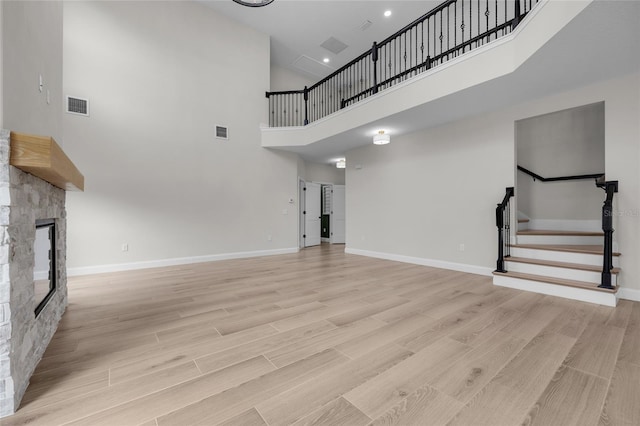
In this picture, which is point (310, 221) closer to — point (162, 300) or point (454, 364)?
point (162, 300)

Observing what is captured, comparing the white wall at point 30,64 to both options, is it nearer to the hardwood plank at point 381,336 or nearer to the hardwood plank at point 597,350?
the hardwood plank at point 381,336

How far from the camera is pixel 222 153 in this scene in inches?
232

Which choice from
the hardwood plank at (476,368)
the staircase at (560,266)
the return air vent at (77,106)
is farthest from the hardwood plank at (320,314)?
the return air vent at (77,106)

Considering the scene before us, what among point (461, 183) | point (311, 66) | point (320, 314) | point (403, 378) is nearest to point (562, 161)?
point (461, 183)

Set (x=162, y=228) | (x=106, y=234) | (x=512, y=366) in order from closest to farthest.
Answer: (x=512, y=366)
(x=106, y=234)
(x=162, y=228)

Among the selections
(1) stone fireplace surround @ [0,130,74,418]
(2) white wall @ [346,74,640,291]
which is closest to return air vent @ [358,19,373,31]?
(2) white wall @ [346,74,640,291]

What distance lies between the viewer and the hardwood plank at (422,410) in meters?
1.29

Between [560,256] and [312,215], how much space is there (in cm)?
613

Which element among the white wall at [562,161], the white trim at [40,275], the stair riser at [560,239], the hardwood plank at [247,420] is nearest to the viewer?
the hardwood plank at [247,420]

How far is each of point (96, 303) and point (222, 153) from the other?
12.3 ft

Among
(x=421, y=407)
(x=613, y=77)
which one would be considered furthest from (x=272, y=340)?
(x=613, y=77)

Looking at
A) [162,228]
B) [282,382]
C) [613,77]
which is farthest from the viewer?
[162,228]

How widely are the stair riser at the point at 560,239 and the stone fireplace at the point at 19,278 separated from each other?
567cm

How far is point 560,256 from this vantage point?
3652 millimetres
